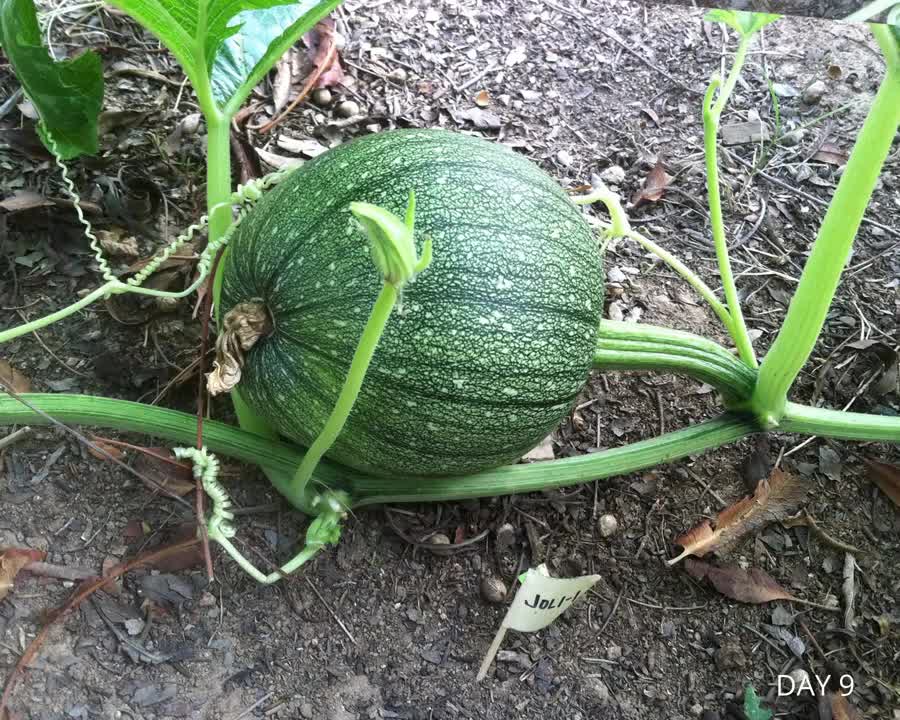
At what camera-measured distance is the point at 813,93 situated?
2143mm

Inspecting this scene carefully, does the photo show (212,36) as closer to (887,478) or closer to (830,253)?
(830,253)

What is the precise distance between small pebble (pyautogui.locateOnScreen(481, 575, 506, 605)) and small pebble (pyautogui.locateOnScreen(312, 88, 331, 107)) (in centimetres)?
126

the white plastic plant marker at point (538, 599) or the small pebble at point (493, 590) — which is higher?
the white plastic plant marker at point (538, 599)

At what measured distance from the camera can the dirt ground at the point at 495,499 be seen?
1398mm

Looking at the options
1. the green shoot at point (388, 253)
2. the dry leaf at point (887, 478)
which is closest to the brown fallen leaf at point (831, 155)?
the dry leaf at point (887, 478)

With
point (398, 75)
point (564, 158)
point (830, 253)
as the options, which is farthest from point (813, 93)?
point (398, 75)

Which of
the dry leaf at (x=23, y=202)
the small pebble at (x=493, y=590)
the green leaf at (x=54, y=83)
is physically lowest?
the small pebble at (x=493, y=590)

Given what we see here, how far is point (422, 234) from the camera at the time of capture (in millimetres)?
1186

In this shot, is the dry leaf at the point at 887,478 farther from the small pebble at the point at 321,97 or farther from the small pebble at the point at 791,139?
the small pebble at the point at 321,97

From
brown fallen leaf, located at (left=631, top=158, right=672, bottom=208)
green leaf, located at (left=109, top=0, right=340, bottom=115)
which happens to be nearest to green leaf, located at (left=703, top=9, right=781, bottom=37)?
brown fallen leaf, located at (left=631, top=158, right=672, bottom=208)

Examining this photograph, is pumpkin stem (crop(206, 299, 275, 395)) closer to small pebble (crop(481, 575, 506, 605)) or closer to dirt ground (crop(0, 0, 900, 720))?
dirt ground (crop(0, 0, 900, 720))

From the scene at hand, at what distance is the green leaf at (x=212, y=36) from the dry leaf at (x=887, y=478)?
1.49 meters

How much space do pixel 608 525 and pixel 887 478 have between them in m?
0.64

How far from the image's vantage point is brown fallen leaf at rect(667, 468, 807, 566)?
5.20ft
